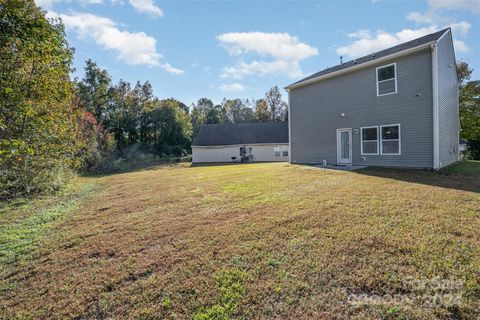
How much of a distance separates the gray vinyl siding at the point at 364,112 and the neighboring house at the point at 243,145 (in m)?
11.8

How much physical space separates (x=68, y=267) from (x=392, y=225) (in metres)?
5.16

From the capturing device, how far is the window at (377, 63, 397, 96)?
10852 mm

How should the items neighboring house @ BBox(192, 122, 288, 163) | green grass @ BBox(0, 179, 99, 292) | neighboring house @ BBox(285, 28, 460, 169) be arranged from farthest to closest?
1. neighboring house @ BBox(192, 122, 288, 163)
2. neighboring house @ BBox(285, 28, 460, 169)
3. green grass @ BBox(0, 179, 99, 292)

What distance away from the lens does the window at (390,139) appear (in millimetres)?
10812

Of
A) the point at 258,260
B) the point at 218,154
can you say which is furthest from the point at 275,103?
A: the point at 258,260

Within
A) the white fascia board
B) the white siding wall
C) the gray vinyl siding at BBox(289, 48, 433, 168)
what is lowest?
the white siding wall

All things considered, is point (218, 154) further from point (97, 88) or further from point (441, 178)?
point (441, 178)

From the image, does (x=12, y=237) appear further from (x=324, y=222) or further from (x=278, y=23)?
(x=278, y=23)

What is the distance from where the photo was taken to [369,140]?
38.7 ft

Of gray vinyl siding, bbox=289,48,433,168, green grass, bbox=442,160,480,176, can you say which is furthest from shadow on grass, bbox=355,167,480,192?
gray vinyl siding, bbox=289,48,433,168

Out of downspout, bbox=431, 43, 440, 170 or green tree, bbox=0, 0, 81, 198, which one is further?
downspout, bbox=431, 43, 440, 170

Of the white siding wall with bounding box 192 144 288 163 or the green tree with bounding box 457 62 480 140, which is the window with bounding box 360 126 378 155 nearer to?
the green tree with bounding box 457 62 480 140

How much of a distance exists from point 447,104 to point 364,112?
401 centimetres

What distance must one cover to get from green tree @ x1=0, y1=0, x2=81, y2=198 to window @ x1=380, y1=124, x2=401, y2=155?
12360 millimetres
